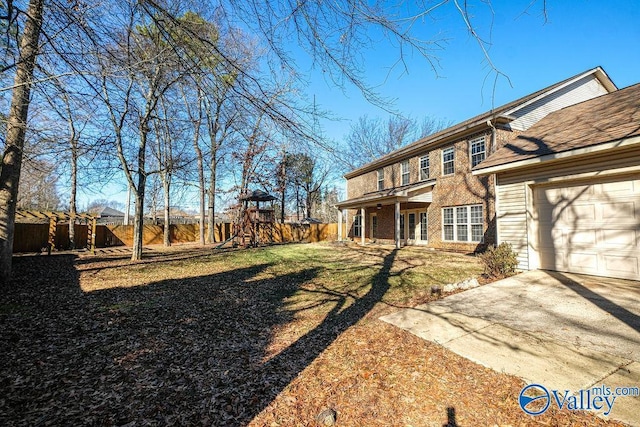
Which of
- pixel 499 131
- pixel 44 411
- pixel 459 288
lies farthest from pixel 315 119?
pixel 499 131

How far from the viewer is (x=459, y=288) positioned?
643 cm

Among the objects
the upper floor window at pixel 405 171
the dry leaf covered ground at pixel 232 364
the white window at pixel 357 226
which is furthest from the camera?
the white window at pixel 357 226

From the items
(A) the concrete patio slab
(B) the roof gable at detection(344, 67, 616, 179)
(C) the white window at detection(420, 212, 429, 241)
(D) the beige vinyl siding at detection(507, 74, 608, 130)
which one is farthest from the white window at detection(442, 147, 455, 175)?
(A) the concrete patio slab

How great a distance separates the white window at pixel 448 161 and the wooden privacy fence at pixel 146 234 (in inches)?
462

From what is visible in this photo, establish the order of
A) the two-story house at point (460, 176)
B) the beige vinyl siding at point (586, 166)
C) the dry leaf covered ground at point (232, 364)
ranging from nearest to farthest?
the dry leaf covered ground at point (232, 364)
the beige vinyl siding at point (586, 166)
the two-story house at point (460, 176)

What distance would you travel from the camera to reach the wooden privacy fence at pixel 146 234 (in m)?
15.9

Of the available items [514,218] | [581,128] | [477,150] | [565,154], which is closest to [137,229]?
[514,218]

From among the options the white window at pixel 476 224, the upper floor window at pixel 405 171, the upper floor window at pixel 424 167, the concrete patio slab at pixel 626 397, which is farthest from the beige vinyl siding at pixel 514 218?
the upper floor window at pixel 405 171

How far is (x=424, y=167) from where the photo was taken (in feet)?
50.1

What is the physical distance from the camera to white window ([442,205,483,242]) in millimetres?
12023

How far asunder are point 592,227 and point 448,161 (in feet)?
25.7

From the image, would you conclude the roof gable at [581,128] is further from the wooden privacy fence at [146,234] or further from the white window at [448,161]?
the wooden privacy fence at [146,234]

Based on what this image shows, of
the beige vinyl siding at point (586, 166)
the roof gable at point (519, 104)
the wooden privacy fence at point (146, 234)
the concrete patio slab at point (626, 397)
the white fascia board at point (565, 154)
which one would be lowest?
the concrete patio slab at point (626, 397)

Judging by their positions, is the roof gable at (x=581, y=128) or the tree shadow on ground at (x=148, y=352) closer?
the tree shadow on ground at (x=148, y=352)
